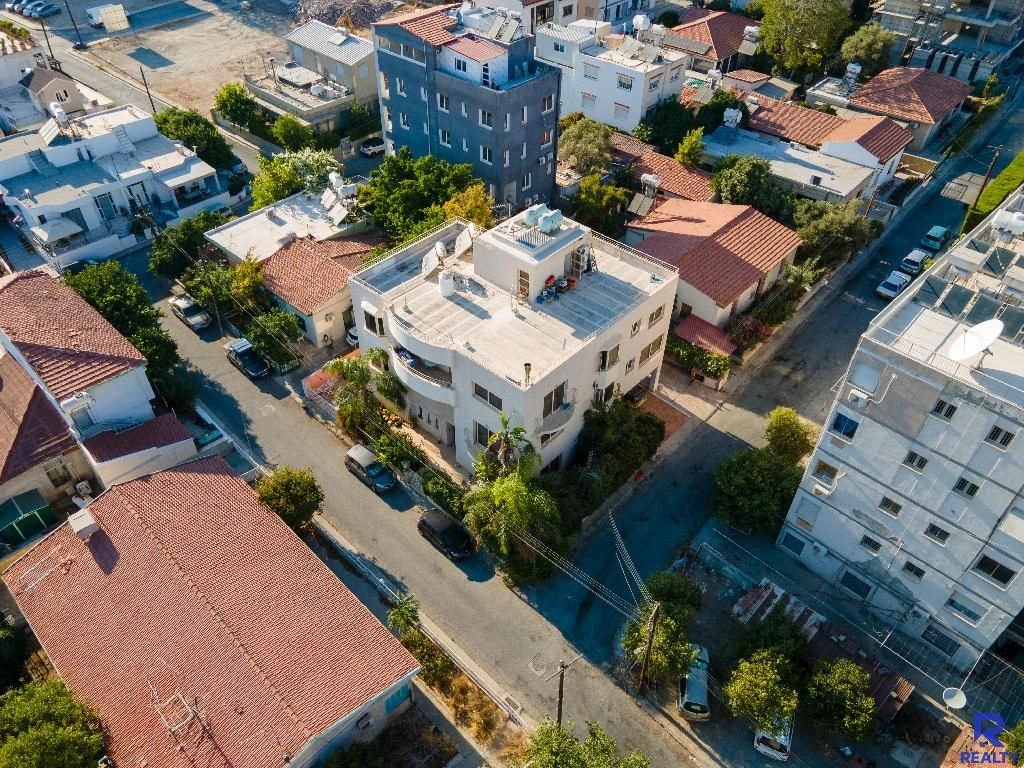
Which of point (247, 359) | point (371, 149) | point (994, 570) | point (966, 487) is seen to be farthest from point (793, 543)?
point (371, 149)

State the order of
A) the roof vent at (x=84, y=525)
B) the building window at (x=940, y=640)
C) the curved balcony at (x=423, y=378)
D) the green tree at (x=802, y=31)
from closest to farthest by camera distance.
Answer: the roof vent at (x=84, y=525), the building window at (x=940, y=640), the curved balcony at (x=423, y=378), the green tree at (x=802, y=31)

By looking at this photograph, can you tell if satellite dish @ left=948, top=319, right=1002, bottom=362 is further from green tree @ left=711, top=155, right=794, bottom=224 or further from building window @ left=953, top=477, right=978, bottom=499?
green tree @ left=711, top=155, right=794, bottom=224

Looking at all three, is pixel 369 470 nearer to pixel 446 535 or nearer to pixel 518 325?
pixel 446 535

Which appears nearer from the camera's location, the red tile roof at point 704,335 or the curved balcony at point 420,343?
the curved balcony at point 420,343

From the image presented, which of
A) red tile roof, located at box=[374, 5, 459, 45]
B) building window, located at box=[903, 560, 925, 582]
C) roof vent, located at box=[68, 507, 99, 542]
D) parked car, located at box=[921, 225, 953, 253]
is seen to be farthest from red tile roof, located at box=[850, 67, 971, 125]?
roof vent, located at box=[68, 507, 99, 542]

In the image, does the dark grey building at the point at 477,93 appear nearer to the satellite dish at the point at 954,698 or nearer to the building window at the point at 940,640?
the building window at the point at 940,640

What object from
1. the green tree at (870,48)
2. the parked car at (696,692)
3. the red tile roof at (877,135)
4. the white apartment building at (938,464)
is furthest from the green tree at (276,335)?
the green tree at (870,48)

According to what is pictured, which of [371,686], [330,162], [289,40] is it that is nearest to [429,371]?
[371,686]
